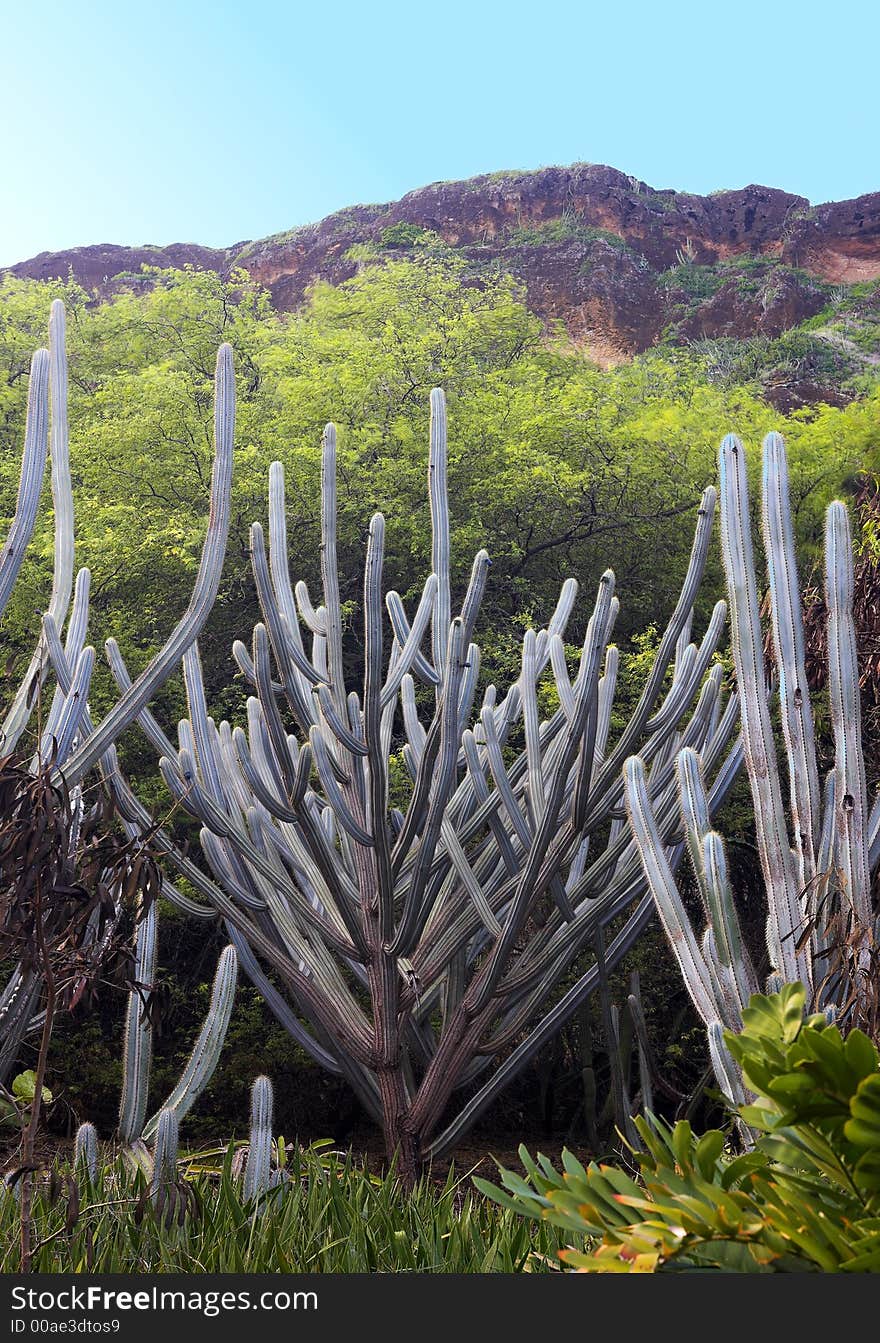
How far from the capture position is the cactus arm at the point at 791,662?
333 centimetres

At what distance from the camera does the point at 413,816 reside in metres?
4.75

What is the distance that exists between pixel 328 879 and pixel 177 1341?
121 inches

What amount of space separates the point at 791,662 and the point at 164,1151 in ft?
8.16

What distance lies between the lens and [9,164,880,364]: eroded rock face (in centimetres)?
2669

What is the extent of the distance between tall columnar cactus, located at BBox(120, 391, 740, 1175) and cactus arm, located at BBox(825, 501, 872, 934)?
3.83 feet

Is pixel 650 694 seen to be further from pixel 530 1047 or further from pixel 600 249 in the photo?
pixel 600 249

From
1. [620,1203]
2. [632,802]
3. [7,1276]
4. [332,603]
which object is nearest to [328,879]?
[332,603]

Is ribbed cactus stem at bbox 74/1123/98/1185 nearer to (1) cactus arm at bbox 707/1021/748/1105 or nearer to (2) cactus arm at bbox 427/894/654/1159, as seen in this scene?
(2) cactus arm at bbox 427/894/654/1159

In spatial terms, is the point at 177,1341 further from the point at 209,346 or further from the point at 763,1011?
the point at 209,346

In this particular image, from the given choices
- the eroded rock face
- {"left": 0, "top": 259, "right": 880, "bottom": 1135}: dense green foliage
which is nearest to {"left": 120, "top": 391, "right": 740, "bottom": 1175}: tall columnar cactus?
{"left": 0, "top": 259, "right": 880, "bottom": 1135}: dense green foliage

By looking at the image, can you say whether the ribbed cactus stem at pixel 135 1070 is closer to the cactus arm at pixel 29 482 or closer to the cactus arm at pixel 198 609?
the cactus arm at pixel 198 609

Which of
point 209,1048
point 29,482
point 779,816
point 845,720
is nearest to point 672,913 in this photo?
point 779,816

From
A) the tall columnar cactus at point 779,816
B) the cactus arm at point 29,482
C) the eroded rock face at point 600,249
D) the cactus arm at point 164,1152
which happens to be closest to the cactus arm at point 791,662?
the tall columnar cactus at point 779,816

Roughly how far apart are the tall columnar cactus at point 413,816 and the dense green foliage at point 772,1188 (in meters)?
2.99
